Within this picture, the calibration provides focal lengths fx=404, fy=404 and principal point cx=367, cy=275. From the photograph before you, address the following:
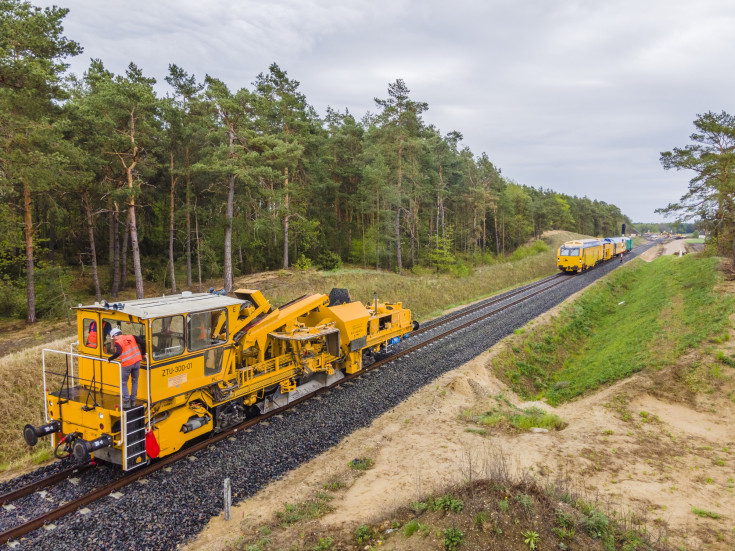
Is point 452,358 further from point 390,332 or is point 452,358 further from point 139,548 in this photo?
point 139,548

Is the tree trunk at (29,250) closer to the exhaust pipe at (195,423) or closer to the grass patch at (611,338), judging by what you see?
the exhaust pipe at (195,423)

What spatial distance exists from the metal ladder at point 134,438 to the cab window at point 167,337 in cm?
96

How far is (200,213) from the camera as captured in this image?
32.1 metres

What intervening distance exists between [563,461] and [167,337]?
309 inches

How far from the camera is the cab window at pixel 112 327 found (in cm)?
723

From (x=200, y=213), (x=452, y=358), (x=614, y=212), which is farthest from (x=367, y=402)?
(x=614, y=212)

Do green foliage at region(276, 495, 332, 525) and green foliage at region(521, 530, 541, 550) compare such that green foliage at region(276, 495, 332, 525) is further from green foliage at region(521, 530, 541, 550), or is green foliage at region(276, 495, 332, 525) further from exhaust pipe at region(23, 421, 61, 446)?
exhaust pipe at region(23, 421, 61, 446)

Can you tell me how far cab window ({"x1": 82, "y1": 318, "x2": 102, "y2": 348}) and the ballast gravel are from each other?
269cm

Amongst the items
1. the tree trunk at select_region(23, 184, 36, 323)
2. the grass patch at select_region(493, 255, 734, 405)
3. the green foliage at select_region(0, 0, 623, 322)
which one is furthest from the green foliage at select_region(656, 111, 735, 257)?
the tree trunk at select_region(23, 184, 36, 323)

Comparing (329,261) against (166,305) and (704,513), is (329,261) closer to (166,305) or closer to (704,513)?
(166,305)

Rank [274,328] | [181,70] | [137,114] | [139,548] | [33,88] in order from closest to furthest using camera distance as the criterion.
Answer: [139,548]
[274,328]
[33,88]
[137,114]
[181,70]

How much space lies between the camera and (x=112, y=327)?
24.4ft

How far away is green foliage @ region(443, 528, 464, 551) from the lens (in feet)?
15.4

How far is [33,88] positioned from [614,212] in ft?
445
